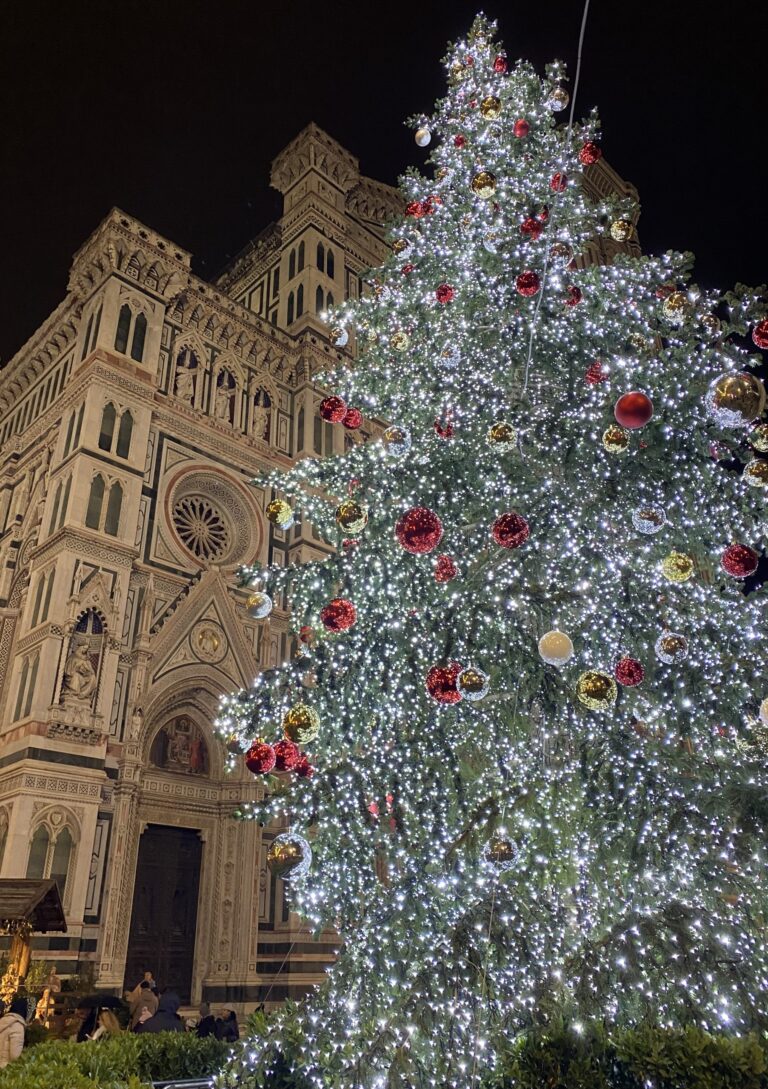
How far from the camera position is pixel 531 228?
6875 millimetres

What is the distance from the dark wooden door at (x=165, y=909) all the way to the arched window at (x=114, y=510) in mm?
6361

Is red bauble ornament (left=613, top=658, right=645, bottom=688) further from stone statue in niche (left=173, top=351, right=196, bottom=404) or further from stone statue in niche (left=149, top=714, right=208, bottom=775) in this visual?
stone statue in niche (left=173, top=351, right=196, bottom=404)

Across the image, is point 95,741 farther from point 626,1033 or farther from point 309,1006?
point 626,1033

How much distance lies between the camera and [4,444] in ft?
74.6

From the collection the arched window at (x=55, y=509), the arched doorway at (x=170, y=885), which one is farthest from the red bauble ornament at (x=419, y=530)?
the arched window at (x=55, y=509)

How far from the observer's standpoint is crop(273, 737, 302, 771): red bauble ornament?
5.39 meters

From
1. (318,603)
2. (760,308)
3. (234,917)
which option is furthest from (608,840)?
(234,917)

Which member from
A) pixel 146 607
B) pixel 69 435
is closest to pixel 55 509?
pixel 69 435

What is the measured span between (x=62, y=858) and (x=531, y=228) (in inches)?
496

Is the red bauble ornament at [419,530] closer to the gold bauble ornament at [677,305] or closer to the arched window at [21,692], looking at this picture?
the gold bauble ornament at [677,305]

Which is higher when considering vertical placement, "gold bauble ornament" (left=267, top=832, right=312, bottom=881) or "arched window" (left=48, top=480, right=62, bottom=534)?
"arched window" (left=48, top=480, right=62, bottom=534)

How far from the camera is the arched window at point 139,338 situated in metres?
18.2

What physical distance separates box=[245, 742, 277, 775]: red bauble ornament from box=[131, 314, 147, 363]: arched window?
15.2 meters

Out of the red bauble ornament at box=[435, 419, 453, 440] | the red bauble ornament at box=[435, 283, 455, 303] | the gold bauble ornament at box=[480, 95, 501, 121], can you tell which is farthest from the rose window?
the gold bauble ornament at box=[480, 95, 501, 121]
